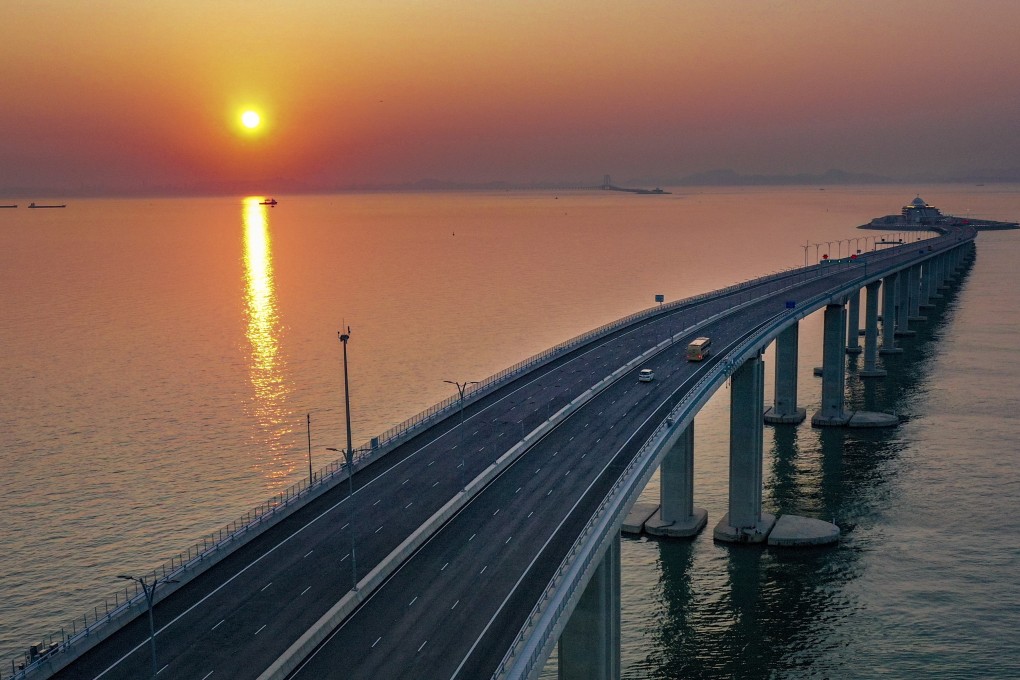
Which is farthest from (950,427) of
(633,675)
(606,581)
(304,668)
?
(304,668)

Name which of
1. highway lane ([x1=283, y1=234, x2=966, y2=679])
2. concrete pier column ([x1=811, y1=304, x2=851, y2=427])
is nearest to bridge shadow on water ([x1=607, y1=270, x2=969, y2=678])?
concrete pier column ([x1=811, y1=304, x2=851, y2=427])

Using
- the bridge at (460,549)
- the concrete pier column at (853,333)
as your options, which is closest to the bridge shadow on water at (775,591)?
the bridge at (460,549)

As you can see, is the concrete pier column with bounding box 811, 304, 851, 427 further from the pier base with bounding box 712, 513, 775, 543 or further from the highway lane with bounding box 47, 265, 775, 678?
the highway lane with bounding box 47, 265, 775, 678

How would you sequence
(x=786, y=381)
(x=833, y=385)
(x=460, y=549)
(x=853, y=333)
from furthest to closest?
(x=853, y=333), (x=833, y=385), (x=786, y=381), (x=460, y=549)

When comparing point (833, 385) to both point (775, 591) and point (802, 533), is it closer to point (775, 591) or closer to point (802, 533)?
point (802, 533)

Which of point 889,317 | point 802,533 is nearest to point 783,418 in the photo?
point 802,533

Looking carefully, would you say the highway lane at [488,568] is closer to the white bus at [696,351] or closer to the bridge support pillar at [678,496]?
the bridge support pillar at [678,496]
